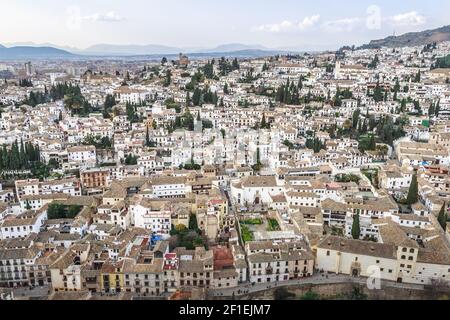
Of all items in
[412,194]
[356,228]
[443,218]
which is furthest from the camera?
[412,194]

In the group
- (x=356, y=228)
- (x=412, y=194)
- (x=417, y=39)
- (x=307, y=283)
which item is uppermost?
(x=417, y=39)

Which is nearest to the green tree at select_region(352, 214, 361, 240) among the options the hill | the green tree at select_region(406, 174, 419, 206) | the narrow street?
the narrow street

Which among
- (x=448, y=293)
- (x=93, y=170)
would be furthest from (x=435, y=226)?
(x=93, y=170)

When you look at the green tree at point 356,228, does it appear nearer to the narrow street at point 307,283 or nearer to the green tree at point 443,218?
the narrow street at point 307,283

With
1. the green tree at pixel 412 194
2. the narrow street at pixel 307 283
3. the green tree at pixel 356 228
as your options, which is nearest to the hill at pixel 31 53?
the green tree at pixel 412 194

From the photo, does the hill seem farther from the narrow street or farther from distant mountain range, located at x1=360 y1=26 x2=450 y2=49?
the narrow street

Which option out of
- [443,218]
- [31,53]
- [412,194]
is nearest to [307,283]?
[443,218]

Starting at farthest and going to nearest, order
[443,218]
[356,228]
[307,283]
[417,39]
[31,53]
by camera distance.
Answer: [31,53], [417,39], [443,218], [356,228], [307,283]

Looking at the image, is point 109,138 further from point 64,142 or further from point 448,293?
point 448,293

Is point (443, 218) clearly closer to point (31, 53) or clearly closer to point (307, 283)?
point (307, 283)
